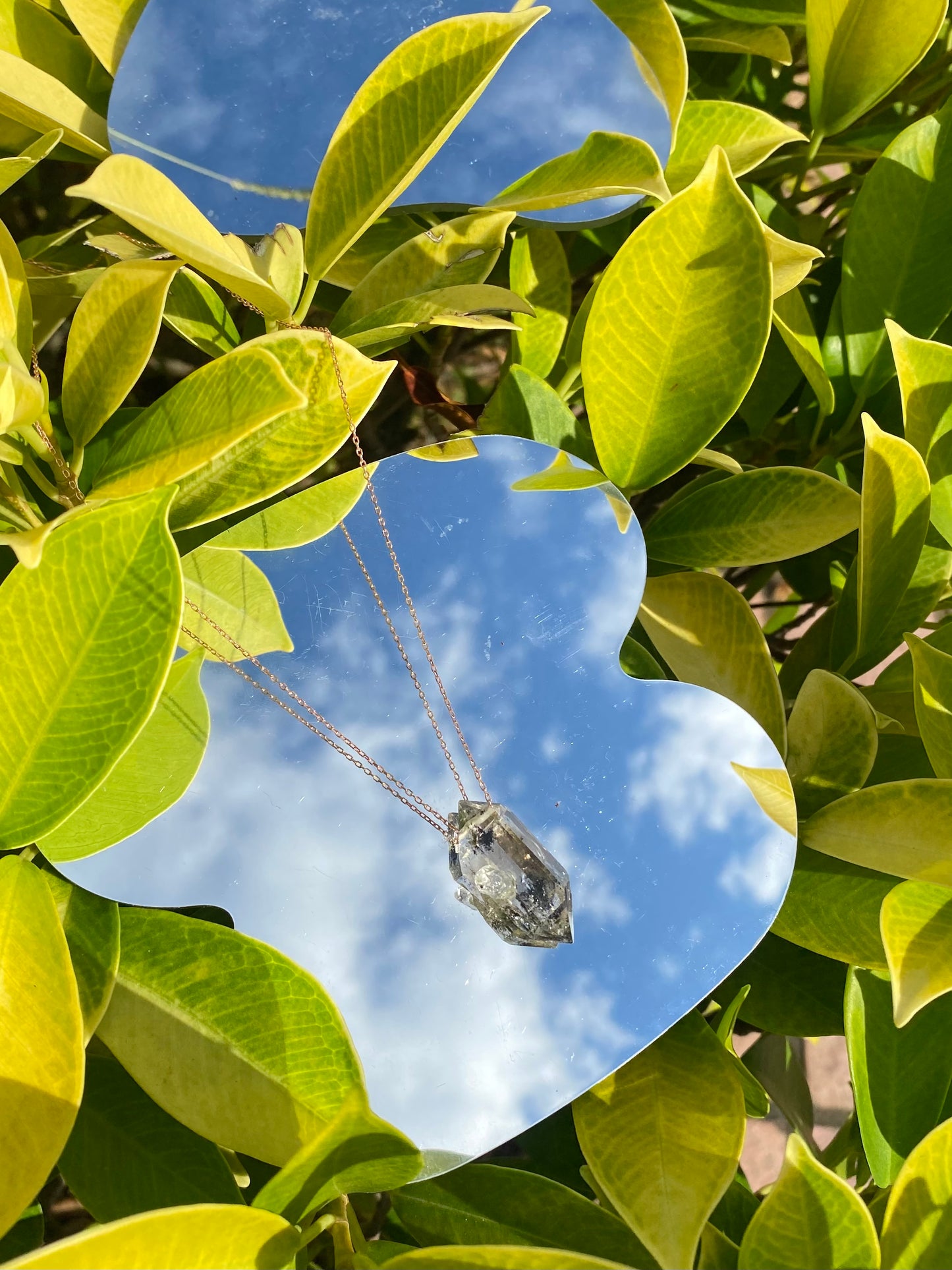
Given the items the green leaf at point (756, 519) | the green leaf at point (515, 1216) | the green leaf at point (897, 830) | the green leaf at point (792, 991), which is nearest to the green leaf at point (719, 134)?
the green leaf at point (756, 519)

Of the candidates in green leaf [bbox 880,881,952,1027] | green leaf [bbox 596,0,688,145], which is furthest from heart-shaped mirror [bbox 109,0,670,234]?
green leaf [bbox 880,881,952,1027]

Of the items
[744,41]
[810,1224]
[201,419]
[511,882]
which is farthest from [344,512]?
[744,41]

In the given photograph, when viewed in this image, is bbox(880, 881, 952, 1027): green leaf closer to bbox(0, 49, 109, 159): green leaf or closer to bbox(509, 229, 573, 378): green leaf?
bbox(509, 229, 573, 378): green leaf

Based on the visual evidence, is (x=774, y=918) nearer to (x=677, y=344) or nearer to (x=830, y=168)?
(x=677, y=344)

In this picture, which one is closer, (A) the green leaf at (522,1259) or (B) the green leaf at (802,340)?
(A) the green leaf at (522,1259)

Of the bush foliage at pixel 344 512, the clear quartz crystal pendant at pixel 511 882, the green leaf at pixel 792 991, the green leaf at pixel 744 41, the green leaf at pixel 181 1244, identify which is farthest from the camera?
the green leaf at pixel 744 41

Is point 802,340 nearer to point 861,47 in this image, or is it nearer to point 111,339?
point 861,47

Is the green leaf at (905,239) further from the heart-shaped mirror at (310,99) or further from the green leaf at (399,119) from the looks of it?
the green leaf at (399,119)

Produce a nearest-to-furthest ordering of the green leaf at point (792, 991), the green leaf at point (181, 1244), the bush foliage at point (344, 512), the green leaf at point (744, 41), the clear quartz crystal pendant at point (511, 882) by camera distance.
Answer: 1. the green leaf at point (181, 1244)
2. the bush foliage at point (344, 512)
3. the clear quartz crystal pendant at point (511, 882)
4. the green leaf at point (792, 991)
5. the green leaf at point (744, 41)
